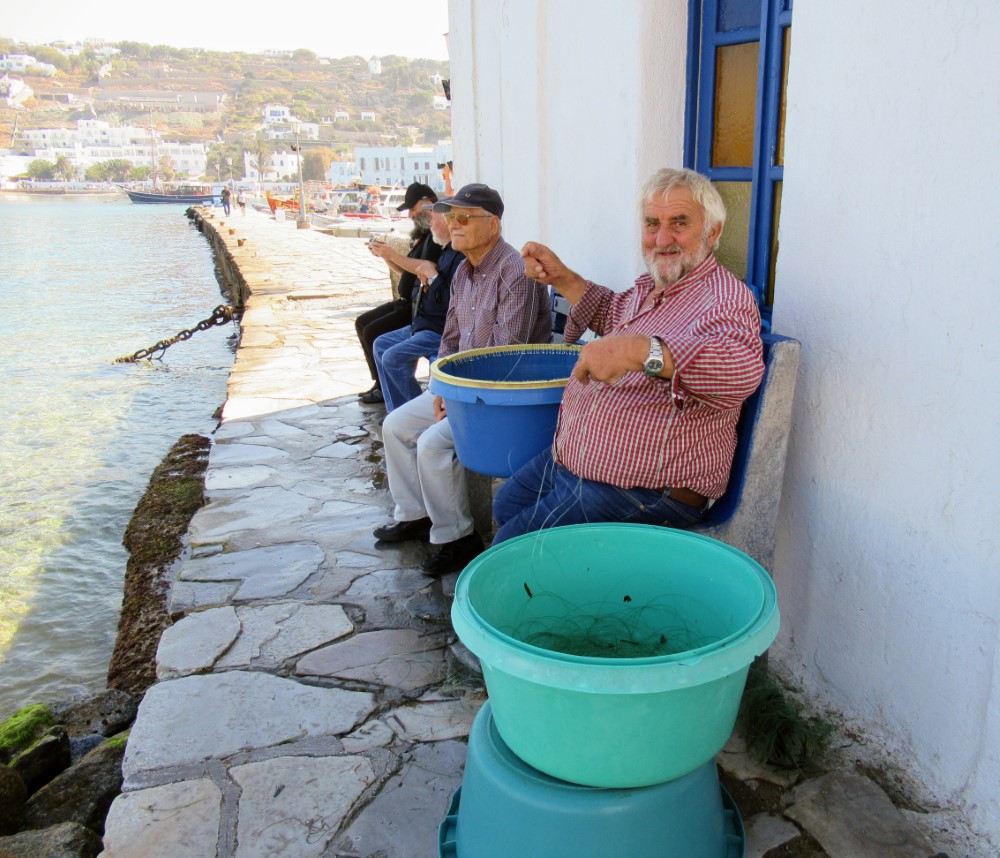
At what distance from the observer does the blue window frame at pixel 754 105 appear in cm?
266

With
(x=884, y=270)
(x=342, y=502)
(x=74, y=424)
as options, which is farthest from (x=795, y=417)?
(x=74, y=424)

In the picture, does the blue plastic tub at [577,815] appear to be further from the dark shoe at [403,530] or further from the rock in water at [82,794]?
the dark shoe at [403,530]

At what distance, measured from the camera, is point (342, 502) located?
431 centimetres

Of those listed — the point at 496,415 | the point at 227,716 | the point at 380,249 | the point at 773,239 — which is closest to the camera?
the point at 227,716

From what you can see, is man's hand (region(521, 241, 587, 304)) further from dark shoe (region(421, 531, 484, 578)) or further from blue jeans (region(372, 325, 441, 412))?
blue jeans (region(372, 325, 441, 412))

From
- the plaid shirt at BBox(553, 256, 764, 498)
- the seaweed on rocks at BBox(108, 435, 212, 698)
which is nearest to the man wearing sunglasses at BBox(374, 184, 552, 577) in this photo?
the plaid shirt at BBox(553, 256, 764, 498)

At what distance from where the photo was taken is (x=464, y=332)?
3525mm

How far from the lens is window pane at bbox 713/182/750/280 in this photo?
2.97 m

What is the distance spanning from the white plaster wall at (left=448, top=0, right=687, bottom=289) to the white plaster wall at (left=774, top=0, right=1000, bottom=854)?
0.94 metres

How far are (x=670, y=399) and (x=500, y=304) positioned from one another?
139cm

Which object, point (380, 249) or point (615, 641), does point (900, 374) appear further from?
point (380, 249)

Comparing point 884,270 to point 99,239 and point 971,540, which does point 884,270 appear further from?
point 99,239

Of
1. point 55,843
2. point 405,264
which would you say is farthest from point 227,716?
point 405,264

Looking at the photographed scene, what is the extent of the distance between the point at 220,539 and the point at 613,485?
7.48ft
